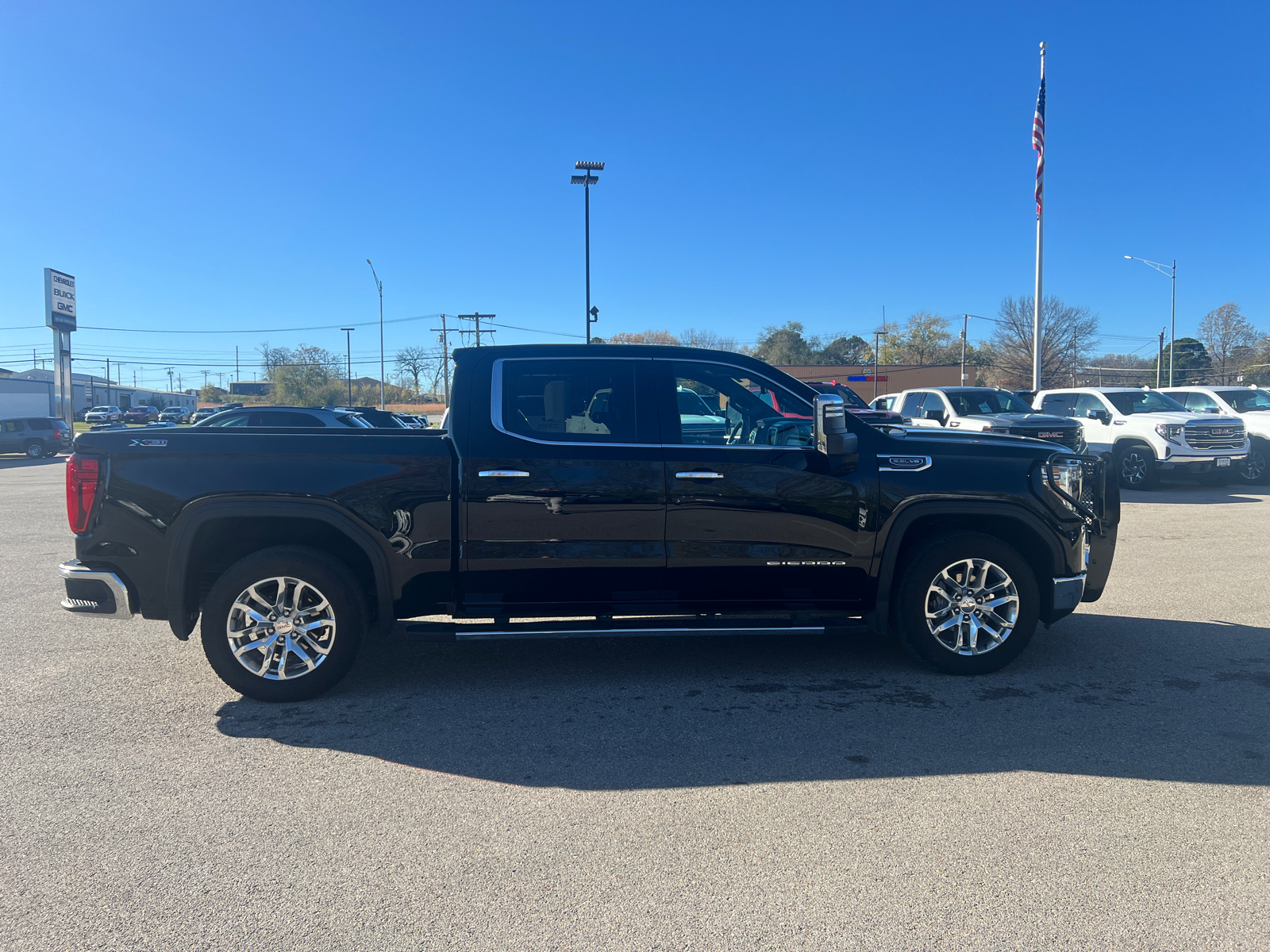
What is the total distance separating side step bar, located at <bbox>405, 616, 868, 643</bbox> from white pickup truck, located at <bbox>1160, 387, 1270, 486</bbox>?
588 inches

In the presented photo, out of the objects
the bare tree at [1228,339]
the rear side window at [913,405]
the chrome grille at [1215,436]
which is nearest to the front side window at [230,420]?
the rear side window at [913,405]

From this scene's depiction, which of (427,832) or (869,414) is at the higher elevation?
(869,414)

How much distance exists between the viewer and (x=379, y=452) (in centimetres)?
471

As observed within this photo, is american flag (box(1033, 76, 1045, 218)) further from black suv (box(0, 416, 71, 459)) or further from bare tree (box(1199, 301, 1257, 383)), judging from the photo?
bare tree (box(1199, 301, 1257, 383))

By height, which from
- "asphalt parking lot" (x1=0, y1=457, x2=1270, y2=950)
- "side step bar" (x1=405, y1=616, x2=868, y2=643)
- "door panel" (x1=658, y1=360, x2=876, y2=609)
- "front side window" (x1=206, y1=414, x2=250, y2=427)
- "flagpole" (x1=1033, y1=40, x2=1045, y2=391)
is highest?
"flagpole" (x1=1033, y1=40, x2=1045, y2=391)

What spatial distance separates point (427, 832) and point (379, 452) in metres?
2.14

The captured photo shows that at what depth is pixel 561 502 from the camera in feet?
15.6

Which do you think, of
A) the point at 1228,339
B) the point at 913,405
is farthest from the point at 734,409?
the point at 1228,339

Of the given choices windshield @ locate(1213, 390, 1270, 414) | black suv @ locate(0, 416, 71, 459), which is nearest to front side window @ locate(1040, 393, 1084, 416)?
windshield @ locate(1213, 390, 1270, 414)

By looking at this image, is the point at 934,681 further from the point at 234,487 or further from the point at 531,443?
the point at 234,487

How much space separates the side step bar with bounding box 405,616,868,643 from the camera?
479cm

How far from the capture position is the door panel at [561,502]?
474 centimetres

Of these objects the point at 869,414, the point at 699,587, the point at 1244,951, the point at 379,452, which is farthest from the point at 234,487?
the point at 869,414

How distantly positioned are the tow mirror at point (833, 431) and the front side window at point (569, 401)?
3.45ft
